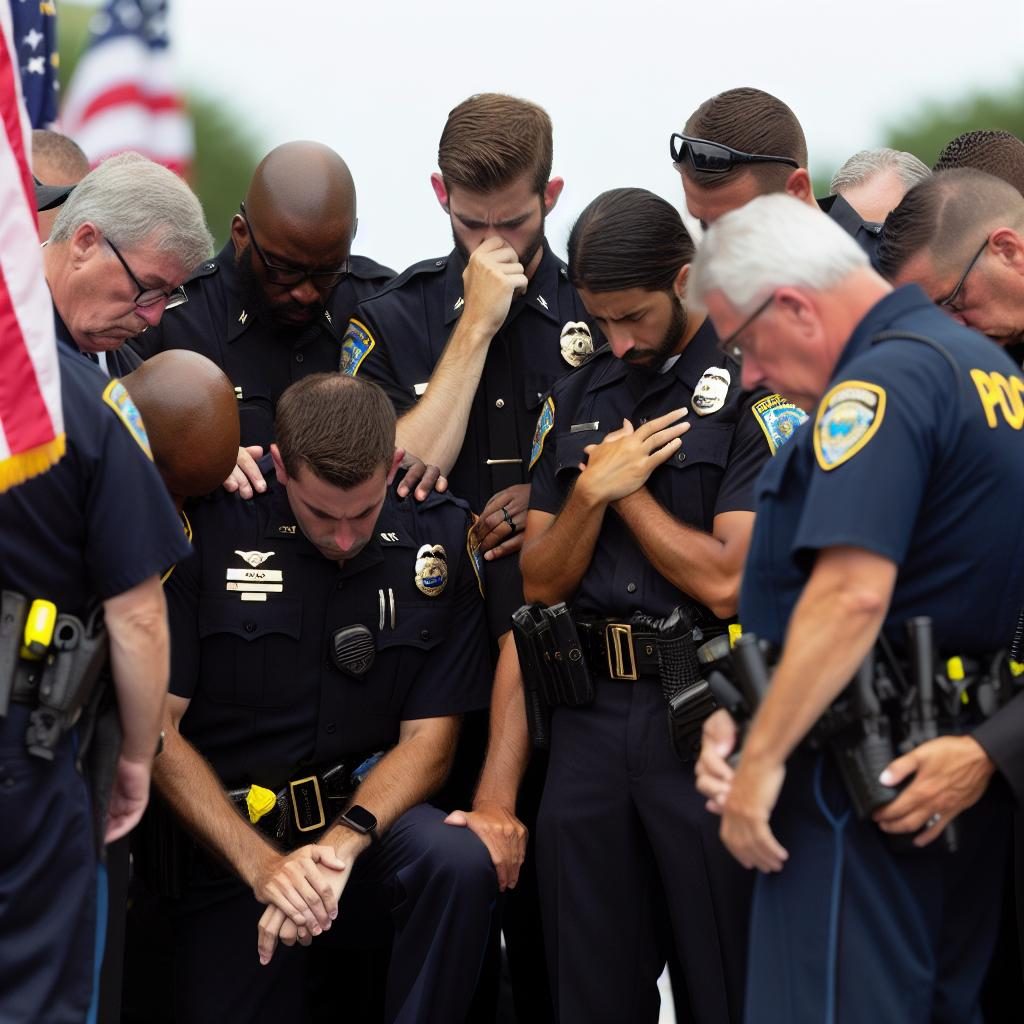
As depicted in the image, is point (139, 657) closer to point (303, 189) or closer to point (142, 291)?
point (142, 291)

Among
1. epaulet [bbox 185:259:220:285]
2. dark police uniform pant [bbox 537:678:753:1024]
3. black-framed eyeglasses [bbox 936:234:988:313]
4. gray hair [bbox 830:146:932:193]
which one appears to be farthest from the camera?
gray hair [bbox 830:146:932:193]

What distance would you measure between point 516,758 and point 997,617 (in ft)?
5.56

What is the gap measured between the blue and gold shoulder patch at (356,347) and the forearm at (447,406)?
0.89ft

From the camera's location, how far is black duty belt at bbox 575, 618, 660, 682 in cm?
404

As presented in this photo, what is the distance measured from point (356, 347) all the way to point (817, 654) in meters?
2.37

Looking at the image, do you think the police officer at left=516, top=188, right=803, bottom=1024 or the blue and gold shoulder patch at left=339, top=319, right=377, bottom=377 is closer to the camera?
the police officer at left=516, top=188, right=803, bottom=1024

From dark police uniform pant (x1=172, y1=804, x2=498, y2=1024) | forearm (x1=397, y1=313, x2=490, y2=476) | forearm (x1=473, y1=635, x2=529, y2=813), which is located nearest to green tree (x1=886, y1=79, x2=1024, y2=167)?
forearm (x1=397, y1=313, x2=490, y2=476)

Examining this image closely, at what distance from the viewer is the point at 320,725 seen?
14.5ft

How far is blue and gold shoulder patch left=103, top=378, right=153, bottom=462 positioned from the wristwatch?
1229 mm

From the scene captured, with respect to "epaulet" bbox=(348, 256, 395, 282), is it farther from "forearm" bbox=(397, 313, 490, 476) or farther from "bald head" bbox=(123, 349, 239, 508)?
"bald head" bbox=(123, 349, 239, 508)

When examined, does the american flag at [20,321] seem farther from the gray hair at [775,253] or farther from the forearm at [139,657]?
the gray hair at [775,253]

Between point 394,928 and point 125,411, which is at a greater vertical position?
point 125,411

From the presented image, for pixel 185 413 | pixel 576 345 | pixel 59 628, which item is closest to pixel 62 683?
pixel 59 628

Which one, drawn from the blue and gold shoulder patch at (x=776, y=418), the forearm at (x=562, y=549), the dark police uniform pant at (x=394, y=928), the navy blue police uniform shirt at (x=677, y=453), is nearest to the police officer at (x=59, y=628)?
the dark police uniform pant at (x=394, y=928)
